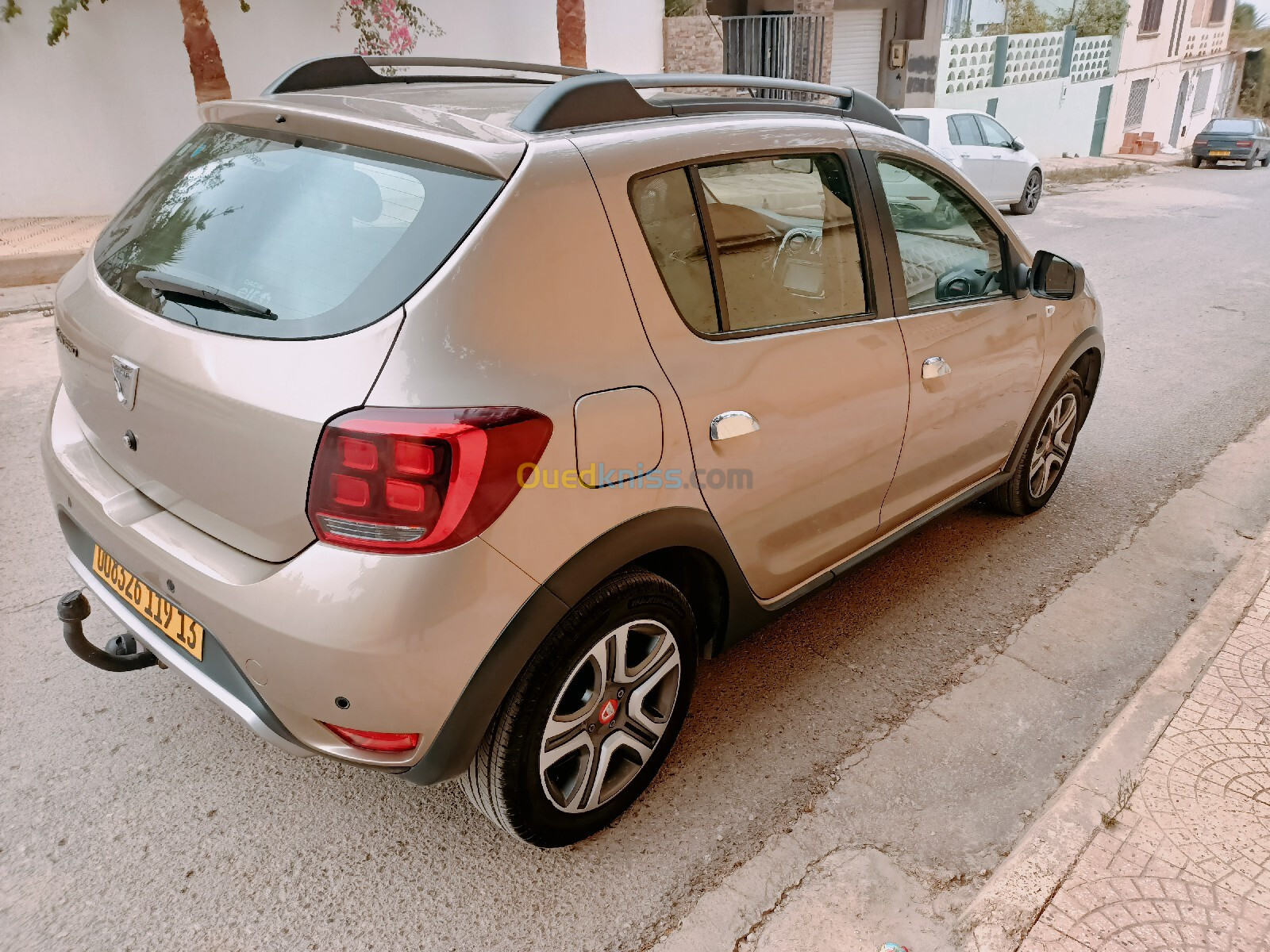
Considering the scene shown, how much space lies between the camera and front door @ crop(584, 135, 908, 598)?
7.42 feet

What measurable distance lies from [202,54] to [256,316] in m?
8.91

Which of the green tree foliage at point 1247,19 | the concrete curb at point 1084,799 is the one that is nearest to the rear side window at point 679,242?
the concrete curb at point 1084,799

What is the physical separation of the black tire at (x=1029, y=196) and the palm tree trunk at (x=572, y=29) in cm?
654

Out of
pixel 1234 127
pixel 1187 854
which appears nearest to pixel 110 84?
pixel 1187 854

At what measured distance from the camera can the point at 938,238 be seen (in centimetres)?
331

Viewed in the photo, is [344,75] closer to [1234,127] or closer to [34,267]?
[34,267]

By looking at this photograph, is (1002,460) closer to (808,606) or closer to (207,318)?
(808,606)

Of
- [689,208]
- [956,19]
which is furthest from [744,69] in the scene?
[689,208]

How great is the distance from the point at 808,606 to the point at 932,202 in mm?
1525

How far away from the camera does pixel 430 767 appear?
2.04 meters

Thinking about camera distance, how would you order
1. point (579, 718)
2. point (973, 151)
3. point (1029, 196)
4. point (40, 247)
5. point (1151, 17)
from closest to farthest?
point (579, 718) → point (40, 247) → point (973, 151) → point (1029, 196) → point (1151, 17)

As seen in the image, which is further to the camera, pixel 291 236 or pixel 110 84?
pixel 110 84

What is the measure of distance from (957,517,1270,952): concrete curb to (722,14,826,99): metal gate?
16.0 metres

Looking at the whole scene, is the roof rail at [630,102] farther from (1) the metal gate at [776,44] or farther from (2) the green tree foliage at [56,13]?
(1) the metal gate at [776,44]
